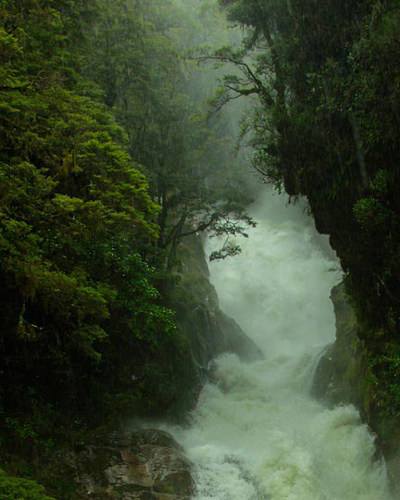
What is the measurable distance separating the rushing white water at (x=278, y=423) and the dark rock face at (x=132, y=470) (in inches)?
27.1

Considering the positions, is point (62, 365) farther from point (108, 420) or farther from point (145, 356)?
point (145, 356)

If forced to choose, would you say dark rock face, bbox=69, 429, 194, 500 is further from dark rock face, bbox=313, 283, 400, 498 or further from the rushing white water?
dark rock face, bbox=313, 283, 400, 498

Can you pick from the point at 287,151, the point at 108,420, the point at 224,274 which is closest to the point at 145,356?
the point at 108,420

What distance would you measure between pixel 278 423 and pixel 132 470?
557cm

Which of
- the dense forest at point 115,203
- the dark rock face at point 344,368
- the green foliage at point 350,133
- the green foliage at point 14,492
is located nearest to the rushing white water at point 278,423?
the dark rock face at point 344,368

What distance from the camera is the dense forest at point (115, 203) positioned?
24.5 feet

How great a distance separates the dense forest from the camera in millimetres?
7469

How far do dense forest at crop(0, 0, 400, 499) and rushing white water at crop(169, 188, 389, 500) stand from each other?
1.66m

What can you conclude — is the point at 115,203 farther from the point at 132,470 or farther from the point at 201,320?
the point at 201,320

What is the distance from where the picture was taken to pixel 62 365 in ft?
33.7

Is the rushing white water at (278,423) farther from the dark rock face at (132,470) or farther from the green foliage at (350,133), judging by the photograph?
the green foliage at (350,133)

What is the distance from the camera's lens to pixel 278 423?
14.0 m

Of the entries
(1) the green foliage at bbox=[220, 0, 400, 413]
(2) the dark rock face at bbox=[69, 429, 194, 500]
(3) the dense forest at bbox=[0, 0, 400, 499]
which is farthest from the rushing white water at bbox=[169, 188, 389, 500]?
(1) the green foliage at bbox=[220, 0, 400, 413]

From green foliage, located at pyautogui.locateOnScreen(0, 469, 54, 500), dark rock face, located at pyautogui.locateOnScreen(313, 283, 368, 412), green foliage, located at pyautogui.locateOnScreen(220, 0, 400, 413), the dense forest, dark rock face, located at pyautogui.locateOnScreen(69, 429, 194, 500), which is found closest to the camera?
green foliage, located at pyautogui.locateOnScreen(0, 469, 54, 500)
